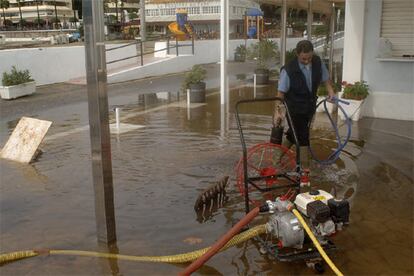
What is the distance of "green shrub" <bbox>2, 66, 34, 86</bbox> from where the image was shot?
13391 millimetres

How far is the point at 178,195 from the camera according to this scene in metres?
5.44

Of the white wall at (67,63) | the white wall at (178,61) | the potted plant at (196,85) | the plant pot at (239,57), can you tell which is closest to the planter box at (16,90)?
the white wall at (67,63)

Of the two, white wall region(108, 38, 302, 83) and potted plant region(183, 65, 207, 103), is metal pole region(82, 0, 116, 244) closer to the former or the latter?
potted plant region(183, 65, 207, 103)

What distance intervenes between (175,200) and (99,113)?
69.9 inches

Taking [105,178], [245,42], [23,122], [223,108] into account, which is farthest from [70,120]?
[245,42]

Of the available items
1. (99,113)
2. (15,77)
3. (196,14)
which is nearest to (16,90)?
(15,77)

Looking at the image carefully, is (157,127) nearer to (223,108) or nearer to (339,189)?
(223,108)

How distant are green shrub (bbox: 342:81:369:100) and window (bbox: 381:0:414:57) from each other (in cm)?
90

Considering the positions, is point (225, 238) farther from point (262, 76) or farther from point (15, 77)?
point (262, 76)

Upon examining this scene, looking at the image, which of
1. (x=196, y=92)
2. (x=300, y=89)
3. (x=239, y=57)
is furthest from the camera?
(x=239, y=57)

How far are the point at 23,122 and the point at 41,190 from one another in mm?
2317

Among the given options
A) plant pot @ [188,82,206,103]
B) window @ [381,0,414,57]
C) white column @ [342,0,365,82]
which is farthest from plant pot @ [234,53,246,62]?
window @ [381,0,414,57]

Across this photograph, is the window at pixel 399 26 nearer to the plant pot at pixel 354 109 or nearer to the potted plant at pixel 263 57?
the plant pot at pixel 354 109

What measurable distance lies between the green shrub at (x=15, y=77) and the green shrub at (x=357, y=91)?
9525 mm
